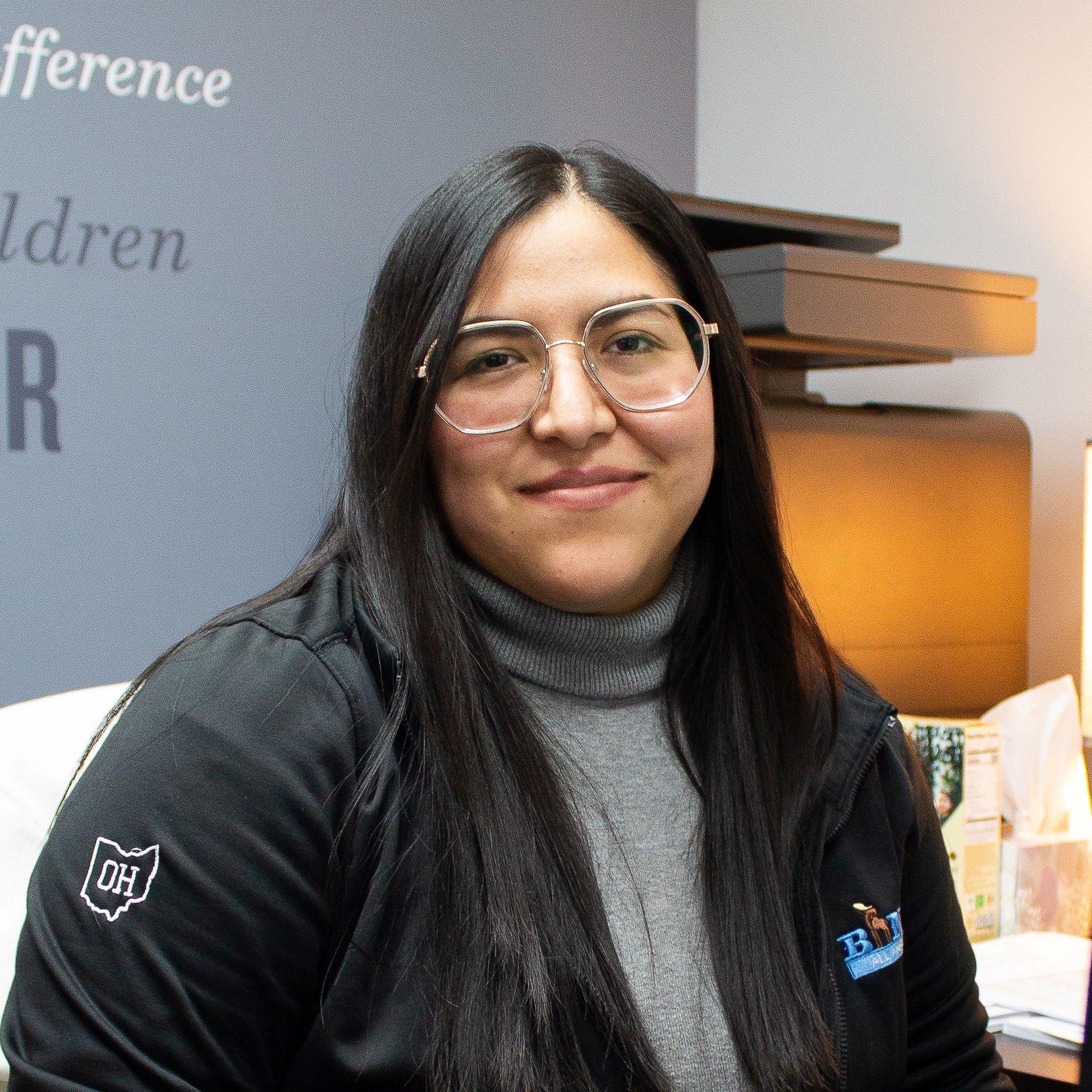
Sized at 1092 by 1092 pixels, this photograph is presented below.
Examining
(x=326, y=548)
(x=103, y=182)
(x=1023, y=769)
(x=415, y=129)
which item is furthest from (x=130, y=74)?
(x=1023, y=769)

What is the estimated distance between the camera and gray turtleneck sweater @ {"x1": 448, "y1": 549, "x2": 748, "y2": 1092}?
3.23ft

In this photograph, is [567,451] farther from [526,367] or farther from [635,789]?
[635,789]

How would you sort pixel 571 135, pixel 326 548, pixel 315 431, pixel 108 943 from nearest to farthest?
pixel 108 943
pixel 326 548
pixel 315 431
pixel 571 135

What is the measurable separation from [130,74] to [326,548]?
108 centimetres

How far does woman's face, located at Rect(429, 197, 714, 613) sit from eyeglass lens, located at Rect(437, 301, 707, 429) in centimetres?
1

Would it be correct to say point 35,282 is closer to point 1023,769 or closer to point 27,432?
point 27,432

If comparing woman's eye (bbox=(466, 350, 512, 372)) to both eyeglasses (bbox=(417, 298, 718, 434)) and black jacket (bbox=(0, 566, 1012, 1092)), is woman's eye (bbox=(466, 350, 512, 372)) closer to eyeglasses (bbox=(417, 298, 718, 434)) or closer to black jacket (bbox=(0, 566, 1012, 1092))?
eyeglasses (bbox=(417, 298, 718, 434))

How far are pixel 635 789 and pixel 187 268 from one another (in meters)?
1.19

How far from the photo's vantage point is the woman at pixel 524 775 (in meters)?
0.87

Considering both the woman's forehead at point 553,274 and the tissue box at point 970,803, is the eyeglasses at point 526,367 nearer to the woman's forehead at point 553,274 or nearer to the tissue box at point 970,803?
the woman's forehead at point 553,274

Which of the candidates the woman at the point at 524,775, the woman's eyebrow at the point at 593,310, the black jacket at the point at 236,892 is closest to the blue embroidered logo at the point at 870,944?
the woman at the point at 524,775

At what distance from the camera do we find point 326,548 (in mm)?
1072

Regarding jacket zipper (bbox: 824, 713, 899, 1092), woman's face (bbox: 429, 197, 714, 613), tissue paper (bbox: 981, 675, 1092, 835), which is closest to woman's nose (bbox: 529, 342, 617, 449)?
woman's face (bbox: 429, 197, 714, 613)

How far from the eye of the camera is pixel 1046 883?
5.26ft
